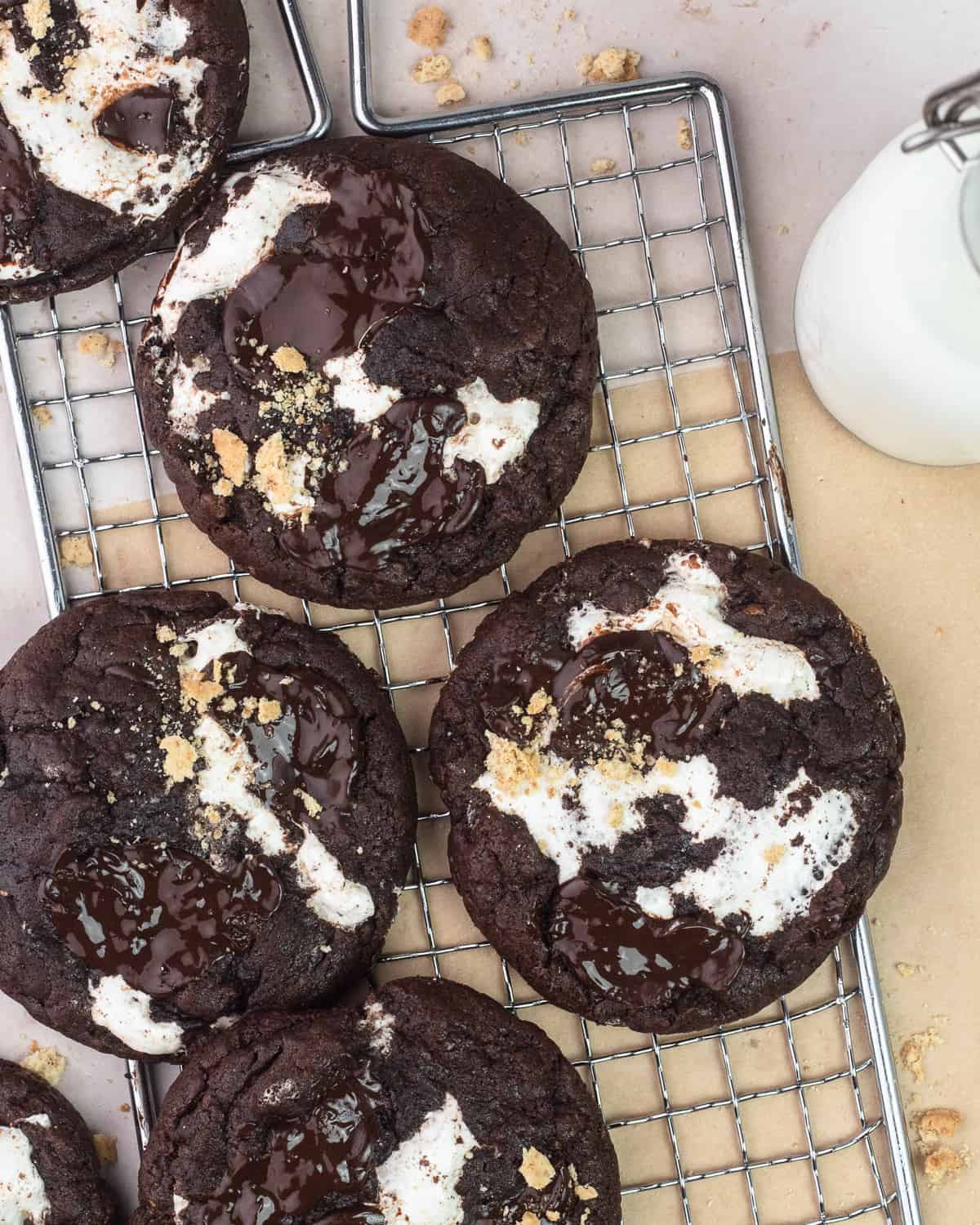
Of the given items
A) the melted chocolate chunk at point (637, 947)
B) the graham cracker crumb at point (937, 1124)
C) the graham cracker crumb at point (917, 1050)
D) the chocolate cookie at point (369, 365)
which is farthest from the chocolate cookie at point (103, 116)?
the graham cracker crumb at point (937, 1124)

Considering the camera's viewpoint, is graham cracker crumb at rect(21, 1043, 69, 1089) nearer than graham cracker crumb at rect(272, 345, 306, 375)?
No

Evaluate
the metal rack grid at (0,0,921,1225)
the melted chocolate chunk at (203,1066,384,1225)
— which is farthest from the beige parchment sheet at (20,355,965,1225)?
the melted chocolate chunk at (203,1066,384,1225)

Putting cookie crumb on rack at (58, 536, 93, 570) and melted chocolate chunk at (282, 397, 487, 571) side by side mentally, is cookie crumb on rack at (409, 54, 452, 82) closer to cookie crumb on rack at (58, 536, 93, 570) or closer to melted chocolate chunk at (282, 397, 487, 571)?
melted chocolate chunk at (282, 397, 487, 571)

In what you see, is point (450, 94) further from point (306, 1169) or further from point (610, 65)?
point (306, 1169)

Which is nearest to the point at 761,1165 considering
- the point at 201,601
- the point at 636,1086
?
the point at 636,1086

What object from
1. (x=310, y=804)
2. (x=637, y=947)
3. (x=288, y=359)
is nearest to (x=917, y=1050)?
(x=637, y=947)

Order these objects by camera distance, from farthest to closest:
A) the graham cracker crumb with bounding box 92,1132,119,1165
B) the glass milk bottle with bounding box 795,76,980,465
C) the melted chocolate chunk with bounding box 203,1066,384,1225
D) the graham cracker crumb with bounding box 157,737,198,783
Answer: the graham cracker crumb with bounding box 92,1132,119,1165, the graham cracker crumb with bounding box 157,737,198,783, the melted chocolate chunk with bounding box 203,1066,384,1225, the glass milk bottle with bounding box 795,76,980,465
